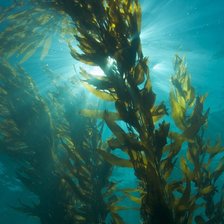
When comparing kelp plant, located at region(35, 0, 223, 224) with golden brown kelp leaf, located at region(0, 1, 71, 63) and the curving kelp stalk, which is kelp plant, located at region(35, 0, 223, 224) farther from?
the curving kelp stalk

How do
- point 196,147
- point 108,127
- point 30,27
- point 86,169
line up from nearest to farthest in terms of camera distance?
point 108,127 → point 196,147 → point 86,169 → point 30,27

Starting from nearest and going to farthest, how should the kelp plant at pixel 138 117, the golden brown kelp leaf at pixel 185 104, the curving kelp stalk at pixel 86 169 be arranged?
the kelp plant at pixel 138 117 < the golden brown kelp leaf at pixel 185 104 < the curving kelp stalk at pixel 86 169

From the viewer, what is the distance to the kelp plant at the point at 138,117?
100 inches

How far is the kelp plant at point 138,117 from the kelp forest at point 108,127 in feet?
0.04

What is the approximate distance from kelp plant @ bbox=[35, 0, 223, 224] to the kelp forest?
0.01 metres

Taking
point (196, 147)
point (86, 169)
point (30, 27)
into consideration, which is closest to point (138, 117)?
point (196, 147)

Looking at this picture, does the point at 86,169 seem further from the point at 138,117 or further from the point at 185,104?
the point at 138,117

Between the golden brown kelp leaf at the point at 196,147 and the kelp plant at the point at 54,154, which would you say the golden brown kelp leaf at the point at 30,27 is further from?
the golden brown kelp leaf at the point at 196,147

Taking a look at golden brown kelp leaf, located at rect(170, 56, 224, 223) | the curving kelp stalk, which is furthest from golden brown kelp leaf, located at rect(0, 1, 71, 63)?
golden brown kelp leaf, located at rect(170, 56, 224, 223)

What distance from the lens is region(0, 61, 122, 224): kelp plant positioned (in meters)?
4.91

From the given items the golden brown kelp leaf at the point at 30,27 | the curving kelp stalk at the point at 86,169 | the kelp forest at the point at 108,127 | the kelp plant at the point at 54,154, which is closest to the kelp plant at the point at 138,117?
the kelp forest at the point at 108,127

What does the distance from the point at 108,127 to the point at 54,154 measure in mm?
3756

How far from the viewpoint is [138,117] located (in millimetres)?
2746

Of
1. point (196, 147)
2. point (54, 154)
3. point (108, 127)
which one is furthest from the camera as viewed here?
point (54, 154)
